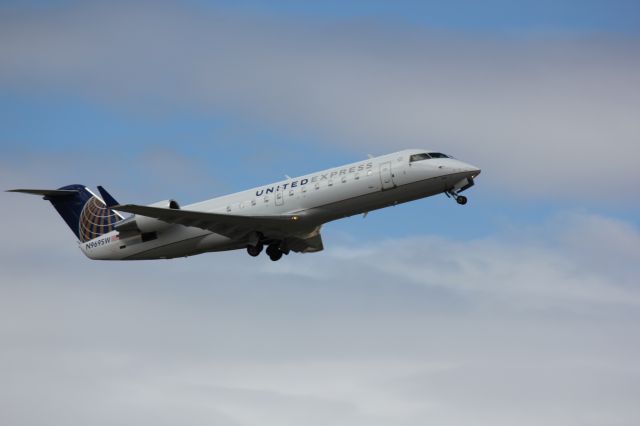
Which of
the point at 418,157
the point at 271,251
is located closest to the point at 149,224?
the point at 271,251

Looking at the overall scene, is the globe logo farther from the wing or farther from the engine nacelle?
the wing

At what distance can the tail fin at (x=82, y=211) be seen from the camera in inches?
1624

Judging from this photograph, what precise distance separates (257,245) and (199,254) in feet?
8.50

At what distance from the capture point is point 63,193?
41.9m

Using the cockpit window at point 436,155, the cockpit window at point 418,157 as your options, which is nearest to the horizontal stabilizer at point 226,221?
the cockpit window at point 418,157

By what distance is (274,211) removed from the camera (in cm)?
3659

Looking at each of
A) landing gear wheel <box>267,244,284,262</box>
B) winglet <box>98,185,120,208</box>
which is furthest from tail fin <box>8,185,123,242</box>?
landing gear wheel <box>267,244,284,262</box>

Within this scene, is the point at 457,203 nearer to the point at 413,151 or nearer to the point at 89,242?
the point at 413,151

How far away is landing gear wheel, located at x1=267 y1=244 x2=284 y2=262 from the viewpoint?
38844 mm

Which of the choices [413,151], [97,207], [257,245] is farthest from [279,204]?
[97,207]

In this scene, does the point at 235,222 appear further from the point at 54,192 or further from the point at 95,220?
the point at 54,192

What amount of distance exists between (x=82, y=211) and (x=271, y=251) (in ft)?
26.8

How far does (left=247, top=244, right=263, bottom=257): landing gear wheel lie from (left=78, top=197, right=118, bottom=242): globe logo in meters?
5.98

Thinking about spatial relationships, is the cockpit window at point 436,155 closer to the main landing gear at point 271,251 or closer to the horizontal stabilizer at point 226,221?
the horizontal stabilizer at point 226,221
